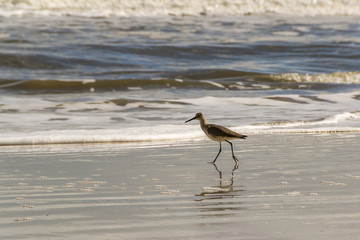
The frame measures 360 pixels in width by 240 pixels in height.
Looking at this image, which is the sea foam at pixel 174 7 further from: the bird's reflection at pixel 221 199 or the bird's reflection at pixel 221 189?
the bird's reflection at pixel 221 199

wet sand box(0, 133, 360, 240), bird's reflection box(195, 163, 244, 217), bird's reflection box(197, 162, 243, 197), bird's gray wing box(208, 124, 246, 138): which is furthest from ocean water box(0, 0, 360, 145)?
bird's reflection box(195, 163, 244, 217)

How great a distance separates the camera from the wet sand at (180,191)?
147 inches

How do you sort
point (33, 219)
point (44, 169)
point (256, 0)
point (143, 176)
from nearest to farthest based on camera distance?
1. point (33, 219)
2. point (143, 176)
3. point (44, 169)
4. point (256, 0)

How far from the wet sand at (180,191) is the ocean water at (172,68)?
4.42 feet

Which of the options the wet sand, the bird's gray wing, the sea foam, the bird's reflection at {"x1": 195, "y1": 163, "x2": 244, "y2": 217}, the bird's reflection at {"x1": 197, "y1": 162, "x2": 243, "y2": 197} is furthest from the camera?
the sea foam

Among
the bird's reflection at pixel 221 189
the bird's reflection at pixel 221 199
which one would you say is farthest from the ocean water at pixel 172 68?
the bird's reflection at pixel 221 199

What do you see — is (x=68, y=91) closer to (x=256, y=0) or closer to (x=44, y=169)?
(x=44, y=169)

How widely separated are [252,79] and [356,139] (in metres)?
8.76

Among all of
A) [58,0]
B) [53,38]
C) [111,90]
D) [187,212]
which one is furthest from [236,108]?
[58,0]

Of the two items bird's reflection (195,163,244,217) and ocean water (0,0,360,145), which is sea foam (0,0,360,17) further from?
bird's reflection (195,163,244,217)

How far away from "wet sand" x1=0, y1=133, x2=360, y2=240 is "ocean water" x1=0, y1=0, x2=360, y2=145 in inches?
53.1

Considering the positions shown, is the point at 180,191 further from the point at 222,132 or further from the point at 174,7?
the point at 174,7

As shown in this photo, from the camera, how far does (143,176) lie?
5.56 m

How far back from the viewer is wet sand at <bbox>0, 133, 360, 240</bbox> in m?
3.74
